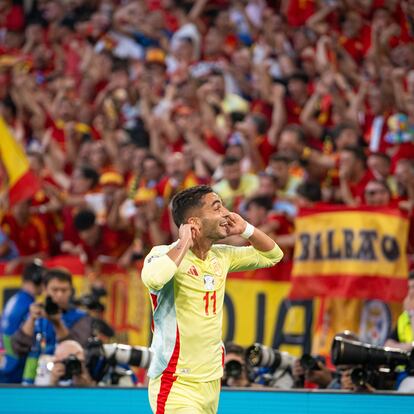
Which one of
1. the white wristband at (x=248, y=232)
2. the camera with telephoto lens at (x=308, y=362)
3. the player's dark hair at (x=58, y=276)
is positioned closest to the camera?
the white wristband at (x=248, y=232)

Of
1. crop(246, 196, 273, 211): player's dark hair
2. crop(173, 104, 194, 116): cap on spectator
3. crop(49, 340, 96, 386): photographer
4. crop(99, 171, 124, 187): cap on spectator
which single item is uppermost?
crop(173, 104, 194, 116): cap on spectator

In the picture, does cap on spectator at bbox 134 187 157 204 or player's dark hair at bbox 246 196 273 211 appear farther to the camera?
cap on spectator at bbox 134 187 157 204

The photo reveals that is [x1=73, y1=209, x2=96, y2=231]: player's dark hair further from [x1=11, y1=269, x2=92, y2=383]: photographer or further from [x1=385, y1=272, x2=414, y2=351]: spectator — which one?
[x1=385, y1=272, x2=414, y2=351]: spectator

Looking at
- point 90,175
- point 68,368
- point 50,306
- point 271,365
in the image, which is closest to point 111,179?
point 90,175

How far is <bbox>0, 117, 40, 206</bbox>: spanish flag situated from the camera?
1210 cm

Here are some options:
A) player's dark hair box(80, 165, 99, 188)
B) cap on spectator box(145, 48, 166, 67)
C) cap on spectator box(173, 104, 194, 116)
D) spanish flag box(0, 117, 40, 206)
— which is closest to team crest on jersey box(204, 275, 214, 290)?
spanish flag box(0, 117, 40, 206)

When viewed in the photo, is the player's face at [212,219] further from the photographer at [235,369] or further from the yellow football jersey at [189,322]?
the photographer at [235,369]

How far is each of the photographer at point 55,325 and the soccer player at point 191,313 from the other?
285cm

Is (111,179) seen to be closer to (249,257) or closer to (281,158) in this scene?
(281,158)

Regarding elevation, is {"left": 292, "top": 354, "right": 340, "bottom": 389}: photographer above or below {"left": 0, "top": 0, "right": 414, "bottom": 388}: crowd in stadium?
below

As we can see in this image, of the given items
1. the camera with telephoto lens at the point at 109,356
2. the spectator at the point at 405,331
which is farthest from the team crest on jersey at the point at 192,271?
the spectator at the point at 405,331

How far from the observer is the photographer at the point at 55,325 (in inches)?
353

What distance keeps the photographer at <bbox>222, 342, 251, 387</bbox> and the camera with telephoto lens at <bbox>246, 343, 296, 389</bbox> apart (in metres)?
0.09

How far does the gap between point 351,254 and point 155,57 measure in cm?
607
